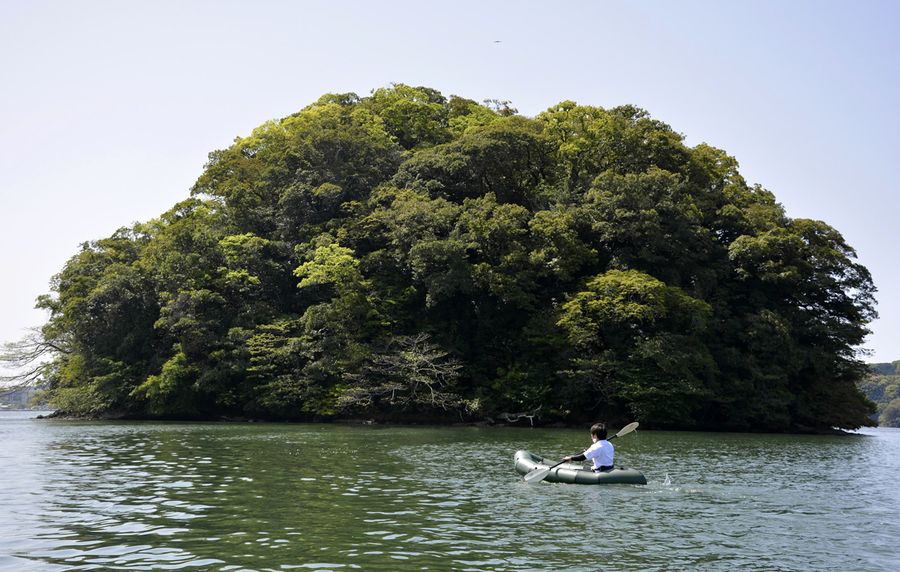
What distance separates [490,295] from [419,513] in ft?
105

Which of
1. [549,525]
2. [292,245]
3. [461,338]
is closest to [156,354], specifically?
[292,245]

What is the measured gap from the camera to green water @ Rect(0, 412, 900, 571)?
9.47 m

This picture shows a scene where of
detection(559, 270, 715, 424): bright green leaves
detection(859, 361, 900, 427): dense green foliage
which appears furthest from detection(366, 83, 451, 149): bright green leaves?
detection(859, 361, 900, 427): dense green foliage

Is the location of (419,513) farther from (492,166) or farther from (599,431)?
(492,166)

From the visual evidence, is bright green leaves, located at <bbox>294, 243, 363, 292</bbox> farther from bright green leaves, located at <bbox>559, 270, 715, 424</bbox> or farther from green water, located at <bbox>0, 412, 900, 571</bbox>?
green water, located at <bbox>0, 412, 900, 571</bbox>

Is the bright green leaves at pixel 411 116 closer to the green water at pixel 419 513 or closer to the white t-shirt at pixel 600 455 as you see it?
the green water at pixel 419 513

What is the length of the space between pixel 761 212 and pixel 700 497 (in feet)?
112

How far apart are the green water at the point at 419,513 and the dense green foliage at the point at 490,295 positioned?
17.2 meters

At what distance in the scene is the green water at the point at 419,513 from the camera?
9.47 metres

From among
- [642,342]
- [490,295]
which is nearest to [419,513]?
[642,342]

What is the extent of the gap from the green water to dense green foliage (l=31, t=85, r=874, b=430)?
17207 millimetres

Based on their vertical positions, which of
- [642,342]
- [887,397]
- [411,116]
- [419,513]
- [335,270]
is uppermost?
[411,116]

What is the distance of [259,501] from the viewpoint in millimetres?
13445

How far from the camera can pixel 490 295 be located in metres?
44.1
